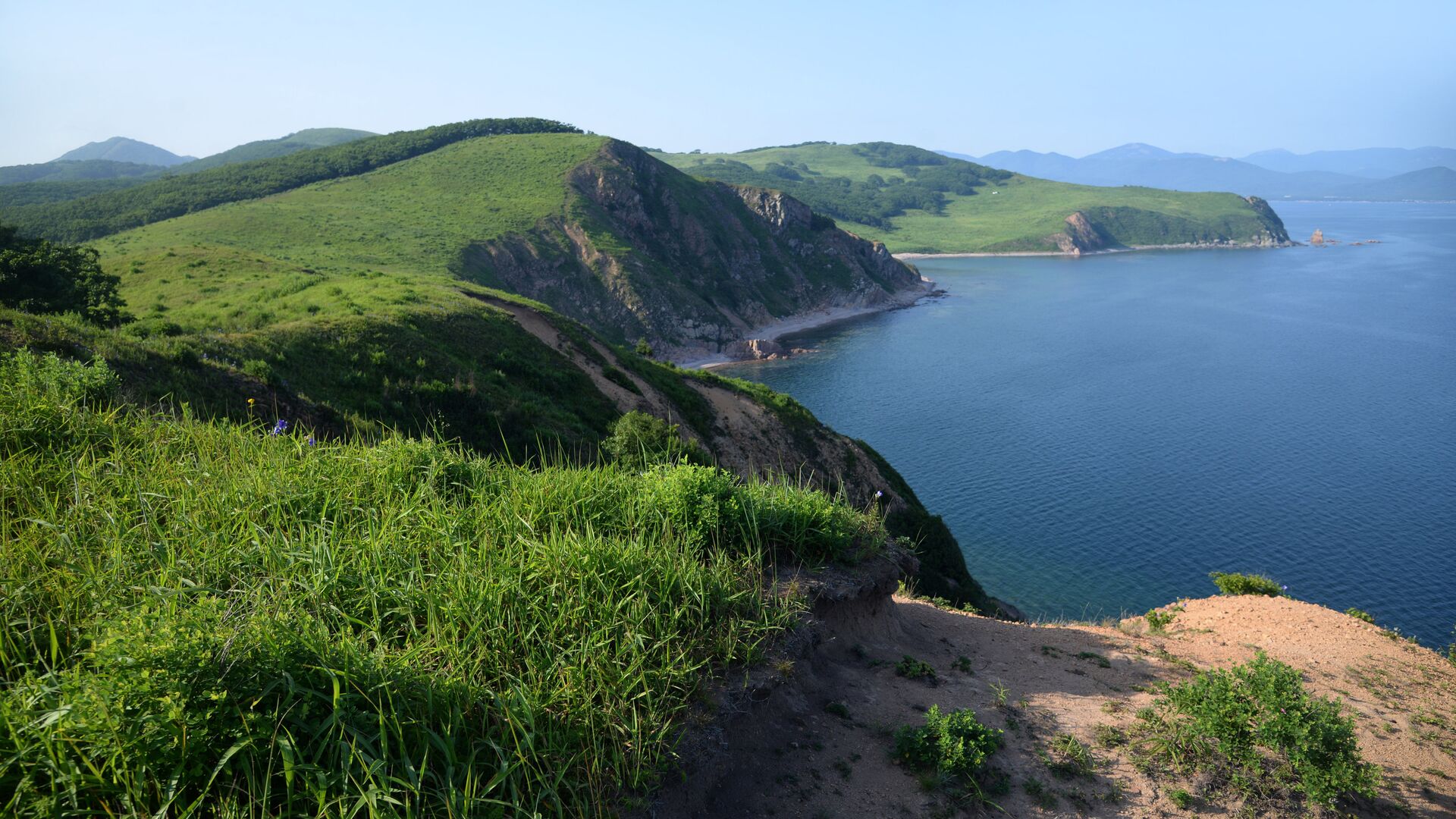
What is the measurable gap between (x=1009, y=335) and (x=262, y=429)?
4427 inches

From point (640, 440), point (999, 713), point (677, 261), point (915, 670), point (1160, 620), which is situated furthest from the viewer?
point (677, 261)

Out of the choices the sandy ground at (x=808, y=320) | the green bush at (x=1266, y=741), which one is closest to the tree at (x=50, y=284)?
the green bush at (x=1266, y=741)

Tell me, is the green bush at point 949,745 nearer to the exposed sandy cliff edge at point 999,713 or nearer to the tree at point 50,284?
the exposed sandy cliff edge at point 999,713

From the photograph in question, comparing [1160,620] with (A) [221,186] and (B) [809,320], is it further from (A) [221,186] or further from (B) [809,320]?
(A) [221,186]

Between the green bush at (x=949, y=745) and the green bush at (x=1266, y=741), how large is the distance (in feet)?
7.68

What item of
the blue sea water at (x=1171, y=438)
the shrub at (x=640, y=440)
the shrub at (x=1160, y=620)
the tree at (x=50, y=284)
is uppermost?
the tree at (x=50, y=284)

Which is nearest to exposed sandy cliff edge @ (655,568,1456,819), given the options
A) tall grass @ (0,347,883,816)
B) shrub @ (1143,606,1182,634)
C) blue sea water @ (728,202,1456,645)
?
tall grass @ (0,347,883,816)

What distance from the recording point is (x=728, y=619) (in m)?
8.71

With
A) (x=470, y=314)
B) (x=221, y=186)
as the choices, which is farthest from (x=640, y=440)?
(x=221, y=186)

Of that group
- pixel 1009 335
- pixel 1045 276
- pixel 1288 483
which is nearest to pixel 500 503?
pixel 1288 483

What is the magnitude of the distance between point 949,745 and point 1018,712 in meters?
2.34

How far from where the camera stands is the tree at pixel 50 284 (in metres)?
28.1

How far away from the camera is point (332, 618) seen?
6504 millimetres

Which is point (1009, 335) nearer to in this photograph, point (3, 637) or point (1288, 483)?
point (1288, 483)
